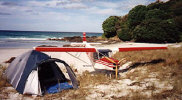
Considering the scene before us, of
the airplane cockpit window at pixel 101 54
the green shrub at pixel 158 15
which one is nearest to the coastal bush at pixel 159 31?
the green shrub at pixel 158 15

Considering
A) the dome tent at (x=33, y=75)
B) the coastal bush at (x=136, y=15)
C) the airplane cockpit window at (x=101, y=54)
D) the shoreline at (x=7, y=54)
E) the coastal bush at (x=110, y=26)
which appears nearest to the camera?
the dome tent at (x=33, y=75)

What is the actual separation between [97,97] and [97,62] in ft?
9.94

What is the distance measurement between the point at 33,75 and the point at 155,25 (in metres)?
25.5

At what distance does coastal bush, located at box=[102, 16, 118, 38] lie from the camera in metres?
37.9

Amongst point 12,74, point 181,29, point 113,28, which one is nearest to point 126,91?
point 12,74

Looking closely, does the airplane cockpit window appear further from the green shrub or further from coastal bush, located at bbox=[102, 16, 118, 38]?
coastal bush, located at bbox=[102, 16, 118, 38]

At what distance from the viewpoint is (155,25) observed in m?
25.4

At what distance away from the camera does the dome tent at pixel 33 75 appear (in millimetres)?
5773

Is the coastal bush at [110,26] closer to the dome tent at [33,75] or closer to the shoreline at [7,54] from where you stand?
the shoreline at [7,54]

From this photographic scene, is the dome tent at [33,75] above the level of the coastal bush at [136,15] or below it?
below

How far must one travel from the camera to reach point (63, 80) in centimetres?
770

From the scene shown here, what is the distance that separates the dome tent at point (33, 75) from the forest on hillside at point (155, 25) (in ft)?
77.3

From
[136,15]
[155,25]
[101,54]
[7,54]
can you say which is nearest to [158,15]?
[155,25]

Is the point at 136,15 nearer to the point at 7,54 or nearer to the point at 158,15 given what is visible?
the point at 158,15
